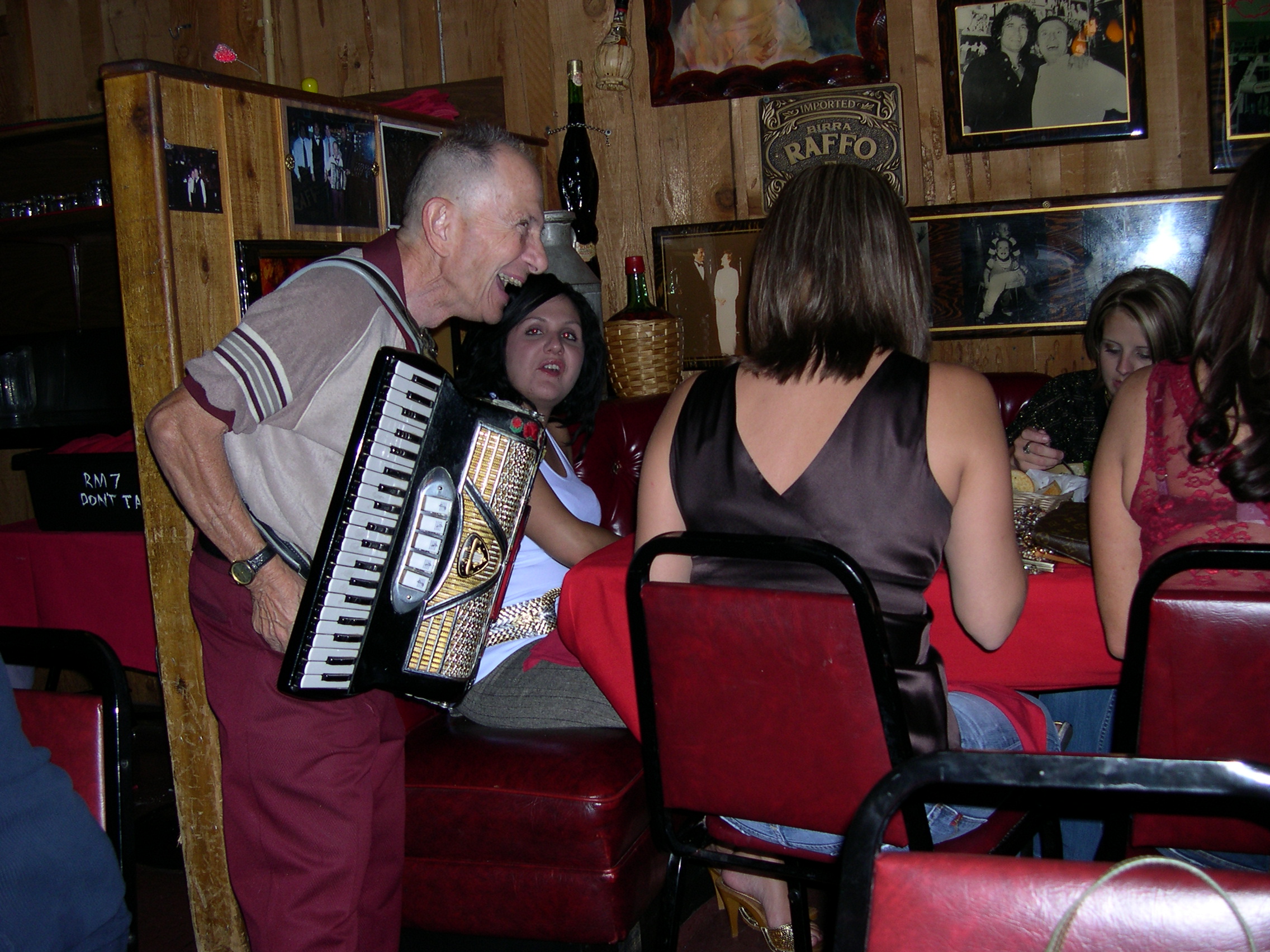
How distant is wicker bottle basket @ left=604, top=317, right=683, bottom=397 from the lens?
3.19 meters

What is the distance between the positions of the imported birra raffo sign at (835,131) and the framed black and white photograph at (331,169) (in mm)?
1612

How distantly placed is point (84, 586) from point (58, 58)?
2990 millimetres

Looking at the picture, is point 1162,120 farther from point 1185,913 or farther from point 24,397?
point 24,397

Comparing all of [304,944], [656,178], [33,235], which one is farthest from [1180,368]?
[33,235]

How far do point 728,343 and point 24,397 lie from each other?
8.52 feet

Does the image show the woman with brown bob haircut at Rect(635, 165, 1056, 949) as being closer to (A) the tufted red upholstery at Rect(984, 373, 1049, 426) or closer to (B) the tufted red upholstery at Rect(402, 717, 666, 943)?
(B) the tufted red upholstery at Rect(402, 717, 666, 943)

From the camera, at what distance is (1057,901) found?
2.02ft

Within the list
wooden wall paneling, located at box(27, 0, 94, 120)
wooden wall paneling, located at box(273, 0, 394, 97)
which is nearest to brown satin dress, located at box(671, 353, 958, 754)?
wooden wall paneling, located at box(273, 0, 394, 97)

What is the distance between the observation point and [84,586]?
2.42m

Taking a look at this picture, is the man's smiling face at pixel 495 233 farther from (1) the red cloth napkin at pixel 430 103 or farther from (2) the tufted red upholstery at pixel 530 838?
(1) the red cloth napkin at pixel 430 103

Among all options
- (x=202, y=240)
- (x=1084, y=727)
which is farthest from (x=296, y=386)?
(x=1084, y=727)

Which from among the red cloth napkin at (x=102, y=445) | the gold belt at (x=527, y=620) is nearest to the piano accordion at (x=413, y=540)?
the gold belt at (x=527, y=620)

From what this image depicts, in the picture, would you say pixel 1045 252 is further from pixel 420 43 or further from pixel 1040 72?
pixel 420 43

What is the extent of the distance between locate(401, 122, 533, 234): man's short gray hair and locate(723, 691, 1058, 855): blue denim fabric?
1.06 m
